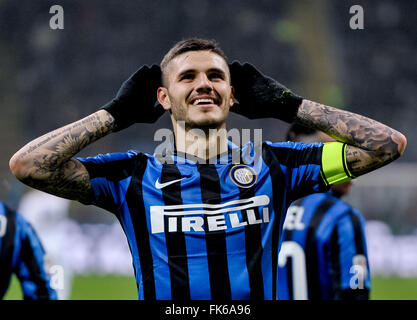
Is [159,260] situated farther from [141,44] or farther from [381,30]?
[381,30]

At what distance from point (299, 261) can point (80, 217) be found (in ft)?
20.8

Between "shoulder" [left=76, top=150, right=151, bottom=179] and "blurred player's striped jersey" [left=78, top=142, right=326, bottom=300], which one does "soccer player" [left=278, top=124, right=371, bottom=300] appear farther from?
"shoulder" [left=76, top=150, right=151, bottom=179]

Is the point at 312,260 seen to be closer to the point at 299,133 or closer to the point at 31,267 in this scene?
the point at 299,133

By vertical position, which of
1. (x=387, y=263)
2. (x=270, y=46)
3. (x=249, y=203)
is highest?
(x=270, y=46)

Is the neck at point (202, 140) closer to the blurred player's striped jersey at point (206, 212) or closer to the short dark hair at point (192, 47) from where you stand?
the blurred player's striped jersey at point (206, 212)

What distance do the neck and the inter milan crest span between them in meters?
0.14

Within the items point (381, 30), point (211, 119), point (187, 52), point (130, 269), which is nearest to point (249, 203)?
point (211, 119)

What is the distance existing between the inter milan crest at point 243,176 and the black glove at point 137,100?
1.53ft

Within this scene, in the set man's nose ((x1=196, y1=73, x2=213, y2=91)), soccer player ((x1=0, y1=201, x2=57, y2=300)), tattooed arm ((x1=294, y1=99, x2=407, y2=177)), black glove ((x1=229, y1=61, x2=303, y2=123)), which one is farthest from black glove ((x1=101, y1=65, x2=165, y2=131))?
soccer player ((x1=0, y1=201, x2=57, y2=300))

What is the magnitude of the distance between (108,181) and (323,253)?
6.17ft

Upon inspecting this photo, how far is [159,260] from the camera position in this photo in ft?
8.29

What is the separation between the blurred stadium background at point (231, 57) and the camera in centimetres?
1168

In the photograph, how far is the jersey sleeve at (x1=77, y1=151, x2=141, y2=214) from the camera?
104 inches
